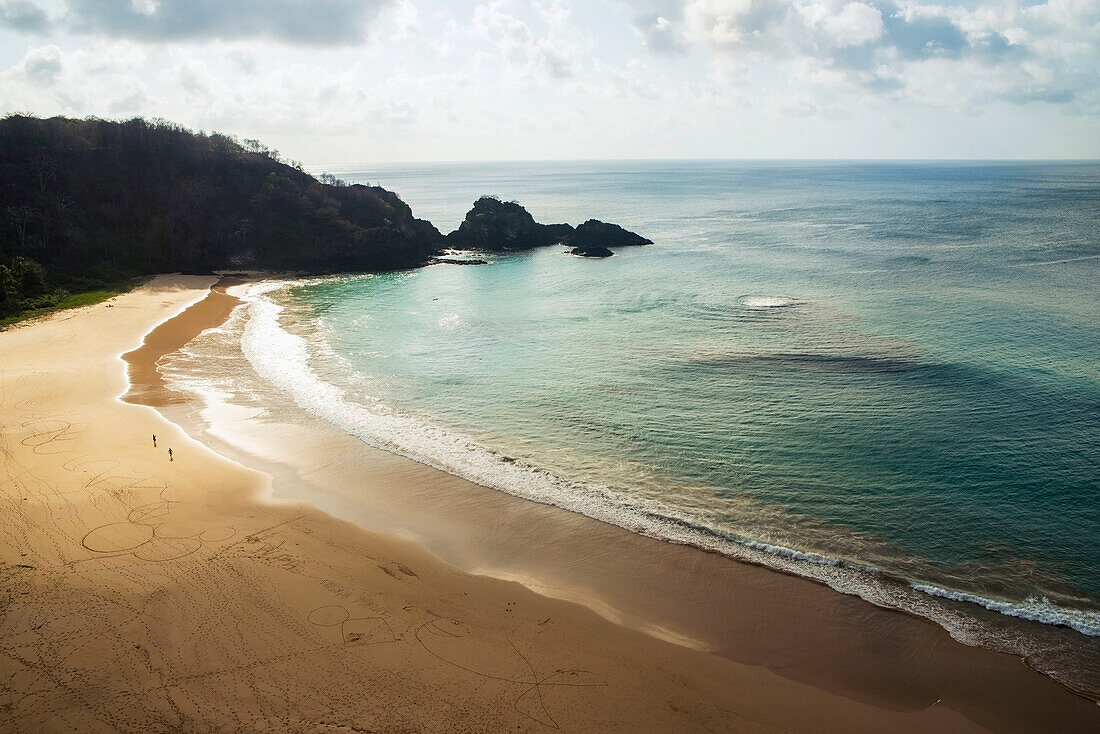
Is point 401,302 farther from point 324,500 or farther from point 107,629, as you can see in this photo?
point 107,629

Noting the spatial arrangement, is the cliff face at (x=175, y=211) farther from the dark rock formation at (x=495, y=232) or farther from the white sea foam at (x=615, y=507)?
the white sea foam at (x=615, y=507)

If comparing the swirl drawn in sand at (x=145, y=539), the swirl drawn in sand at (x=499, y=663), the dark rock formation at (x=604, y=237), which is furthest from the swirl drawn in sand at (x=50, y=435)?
the dark rock formation at (x=604, y=237)

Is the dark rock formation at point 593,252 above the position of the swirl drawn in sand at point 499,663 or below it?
above

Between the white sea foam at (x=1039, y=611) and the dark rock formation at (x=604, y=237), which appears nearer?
the white sea foam at (x=1039, y=611)

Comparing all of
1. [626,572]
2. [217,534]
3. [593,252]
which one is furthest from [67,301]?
[593,252]

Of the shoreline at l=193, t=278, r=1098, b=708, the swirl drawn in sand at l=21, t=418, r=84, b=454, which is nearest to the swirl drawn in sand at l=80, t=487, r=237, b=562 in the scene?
the shoreline at l=193, t=278, r=1098, b=708

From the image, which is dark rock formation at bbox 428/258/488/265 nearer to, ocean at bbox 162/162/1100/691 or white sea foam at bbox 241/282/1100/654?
ocean at bbox 162/162/1100/691
